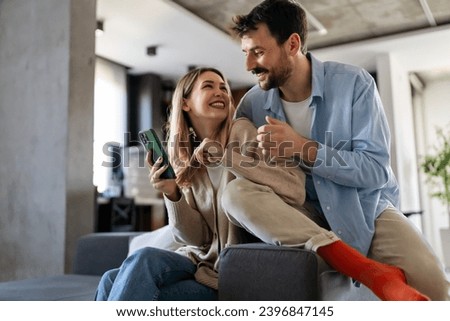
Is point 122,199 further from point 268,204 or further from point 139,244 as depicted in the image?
point 268,204

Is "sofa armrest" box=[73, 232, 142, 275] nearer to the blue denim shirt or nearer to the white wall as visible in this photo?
the blue denim shirt

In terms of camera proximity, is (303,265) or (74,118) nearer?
(303,265)

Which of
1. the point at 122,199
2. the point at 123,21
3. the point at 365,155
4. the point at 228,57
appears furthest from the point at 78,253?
the point at 228,57

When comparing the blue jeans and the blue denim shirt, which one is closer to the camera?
the blue jeans

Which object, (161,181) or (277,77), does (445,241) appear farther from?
(161,181)

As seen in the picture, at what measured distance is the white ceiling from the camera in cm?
309

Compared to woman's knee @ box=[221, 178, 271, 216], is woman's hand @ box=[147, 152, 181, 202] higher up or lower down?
higher up

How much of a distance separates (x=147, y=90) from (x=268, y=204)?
12.7ft

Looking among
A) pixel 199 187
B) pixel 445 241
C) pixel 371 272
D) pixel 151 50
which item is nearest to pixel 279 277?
pixel 371 272

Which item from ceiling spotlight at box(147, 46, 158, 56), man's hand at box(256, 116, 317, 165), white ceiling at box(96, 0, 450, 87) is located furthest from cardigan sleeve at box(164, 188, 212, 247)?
ceiling spotlight at box(147, 46, 158, 56)

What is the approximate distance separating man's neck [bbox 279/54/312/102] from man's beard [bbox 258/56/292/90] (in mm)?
29

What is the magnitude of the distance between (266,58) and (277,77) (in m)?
0.05

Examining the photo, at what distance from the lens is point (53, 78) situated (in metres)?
2.15

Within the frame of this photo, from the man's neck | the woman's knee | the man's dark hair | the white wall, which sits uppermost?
the white wall
